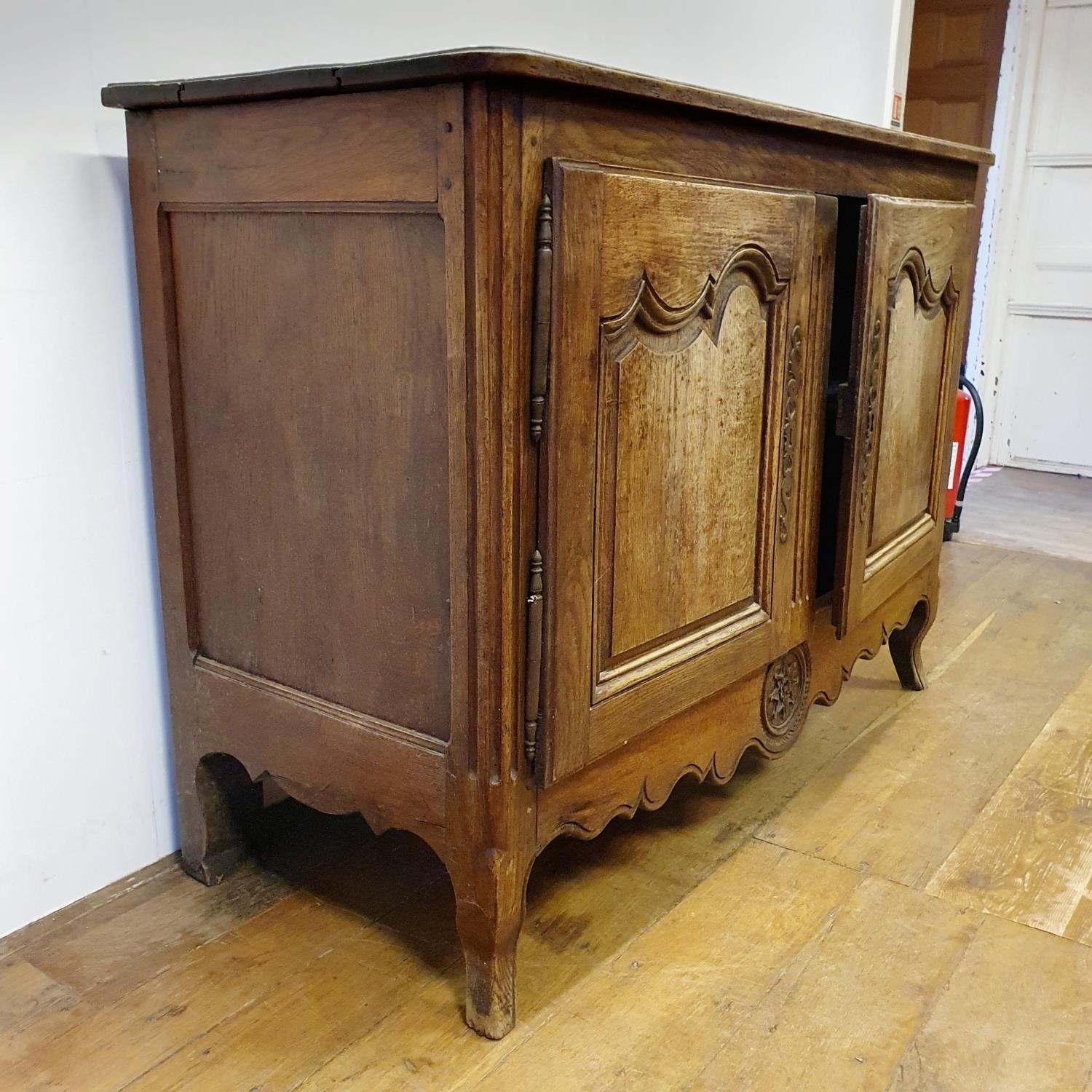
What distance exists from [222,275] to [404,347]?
28 cm

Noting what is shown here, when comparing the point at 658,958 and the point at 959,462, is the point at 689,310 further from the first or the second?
the point at 959,462

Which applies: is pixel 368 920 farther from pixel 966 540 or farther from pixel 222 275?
pixel 966 540

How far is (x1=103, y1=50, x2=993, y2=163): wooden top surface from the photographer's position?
0.90 meters

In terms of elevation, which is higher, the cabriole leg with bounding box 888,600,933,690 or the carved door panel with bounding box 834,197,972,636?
the carved door panel with bounding box 834,197,972,636

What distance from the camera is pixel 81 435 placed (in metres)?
1.29

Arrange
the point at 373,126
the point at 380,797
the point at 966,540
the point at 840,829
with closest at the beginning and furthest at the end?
the point at 373,126 < the point at 380,797 < the point at 840,829 < the point at 966,540

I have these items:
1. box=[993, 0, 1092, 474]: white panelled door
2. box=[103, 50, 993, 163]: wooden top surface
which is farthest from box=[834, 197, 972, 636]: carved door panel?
box=[993, 0, 1092, 474]: white panelled door

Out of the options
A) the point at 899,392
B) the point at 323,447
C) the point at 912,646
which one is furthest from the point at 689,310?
the point at 912,646

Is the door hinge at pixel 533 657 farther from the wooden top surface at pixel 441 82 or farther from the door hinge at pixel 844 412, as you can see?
the door hinge at pixel 844 412

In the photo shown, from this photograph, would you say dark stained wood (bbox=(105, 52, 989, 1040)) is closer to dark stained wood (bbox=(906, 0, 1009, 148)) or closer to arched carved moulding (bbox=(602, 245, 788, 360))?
arched carved moulding (bbox=(602, 245, 788, 360))

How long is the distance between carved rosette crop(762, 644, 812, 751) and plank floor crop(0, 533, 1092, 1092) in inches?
5.8

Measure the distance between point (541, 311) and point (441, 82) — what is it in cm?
20

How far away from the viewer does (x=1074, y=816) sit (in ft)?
5.42

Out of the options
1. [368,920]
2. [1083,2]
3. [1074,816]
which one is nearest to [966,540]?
[1074,816]
